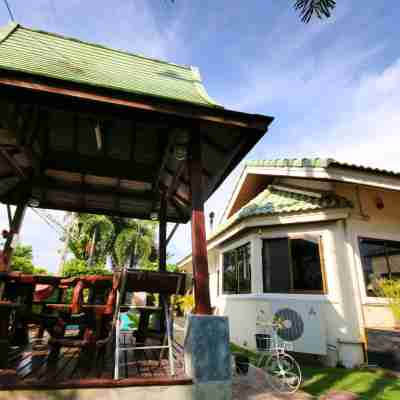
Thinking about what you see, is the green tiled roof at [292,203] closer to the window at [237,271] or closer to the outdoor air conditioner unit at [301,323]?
the window at [237,271]

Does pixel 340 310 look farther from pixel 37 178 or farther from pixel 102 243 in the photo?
pixel 102 243

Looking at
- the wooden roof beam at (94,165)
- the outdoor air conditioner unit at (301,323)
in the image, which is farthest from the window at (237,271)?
the wooden roof beam at (94,165)

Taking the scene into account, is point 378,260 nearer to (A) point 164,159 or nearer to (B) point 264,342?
(B) point 264,342

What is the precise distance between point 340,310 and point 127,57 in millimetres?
7526

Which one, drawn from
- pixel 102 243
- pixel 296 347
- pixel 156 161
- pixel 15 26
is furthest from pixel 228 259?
pixel 102 243

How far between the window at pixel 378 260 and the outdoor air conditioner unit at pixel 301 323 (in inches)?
60.9

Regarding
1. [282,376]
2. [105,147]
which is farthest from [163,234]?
[282,376]

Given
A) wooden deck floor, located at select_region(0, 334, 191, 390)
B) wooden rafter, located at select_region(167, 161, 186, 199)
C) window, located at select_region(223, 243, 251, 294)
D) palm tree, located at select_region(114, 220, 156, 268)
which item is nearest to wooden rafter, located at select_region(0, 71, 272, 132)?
wooden rafter, located at select_region(167, 161, 186, 199)

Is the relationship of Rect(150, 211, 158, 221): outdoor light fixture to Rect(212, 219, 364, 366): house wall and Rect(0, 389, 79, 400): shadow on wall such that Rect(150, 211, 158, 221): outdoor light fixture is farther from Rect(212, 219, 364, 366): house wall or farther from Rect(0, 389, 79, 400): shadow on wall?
Rect(0, 389, 79, 400): shadow on wall

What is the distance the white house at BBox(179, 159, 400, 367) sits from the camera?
6.09 meters

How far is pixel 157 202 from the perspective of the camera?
666cm

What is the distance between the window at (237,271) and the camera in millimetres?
7965

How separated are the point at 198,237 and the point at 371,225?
5.86 m

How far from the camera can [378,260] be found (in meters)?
7.11
